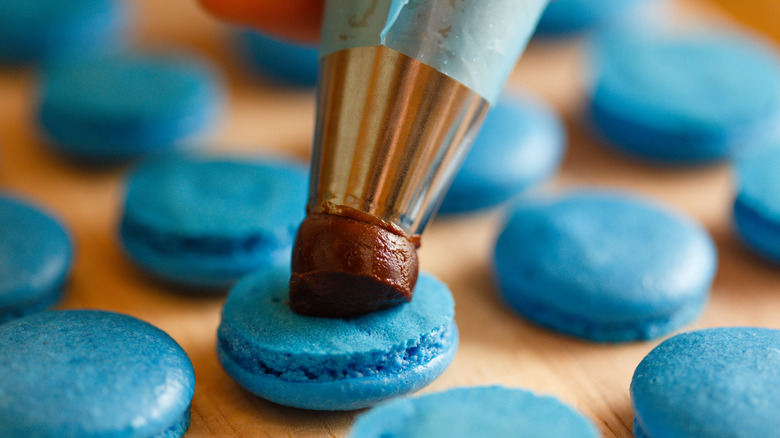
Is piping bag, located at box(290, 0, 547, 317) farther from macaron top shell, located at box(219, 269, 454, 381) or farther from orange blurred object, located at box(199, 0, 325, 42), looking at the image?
orange blurred object, located at box(199, 0, 325, 42)

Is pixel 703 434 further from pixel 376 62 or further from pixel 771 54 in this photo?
pixel 771 54

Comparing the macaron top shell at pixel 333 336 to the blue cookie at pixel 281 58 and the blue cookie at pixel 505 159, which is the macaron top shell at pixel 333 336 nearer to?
the blue cookie at pixel 505 159

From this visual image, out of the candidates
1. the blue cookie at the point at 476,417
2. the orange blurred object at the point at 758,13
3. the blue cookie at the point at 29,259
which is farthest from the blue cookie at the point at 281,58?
the orange blurred object at the point at 758,13

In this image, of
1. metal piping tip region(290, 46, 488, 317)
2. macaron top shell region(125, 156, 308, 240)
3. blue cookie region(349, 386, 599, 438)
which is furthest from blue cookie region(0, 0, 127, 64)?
blue cookie region(349, 386, 599, 438)

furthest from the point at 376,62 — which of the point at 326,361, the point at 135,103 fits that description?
the point at 135,103

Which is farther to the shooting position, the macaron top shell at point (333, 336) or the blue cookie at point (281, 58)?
the blue cookie at point (281, 58)

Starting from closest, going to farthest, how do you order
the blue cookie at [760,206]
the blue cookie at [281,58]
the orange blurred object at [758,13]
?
1. the blue cookie at [760,206]
2. the blue cookie at [281,58]
3. the orange blurred object at [758,13]
